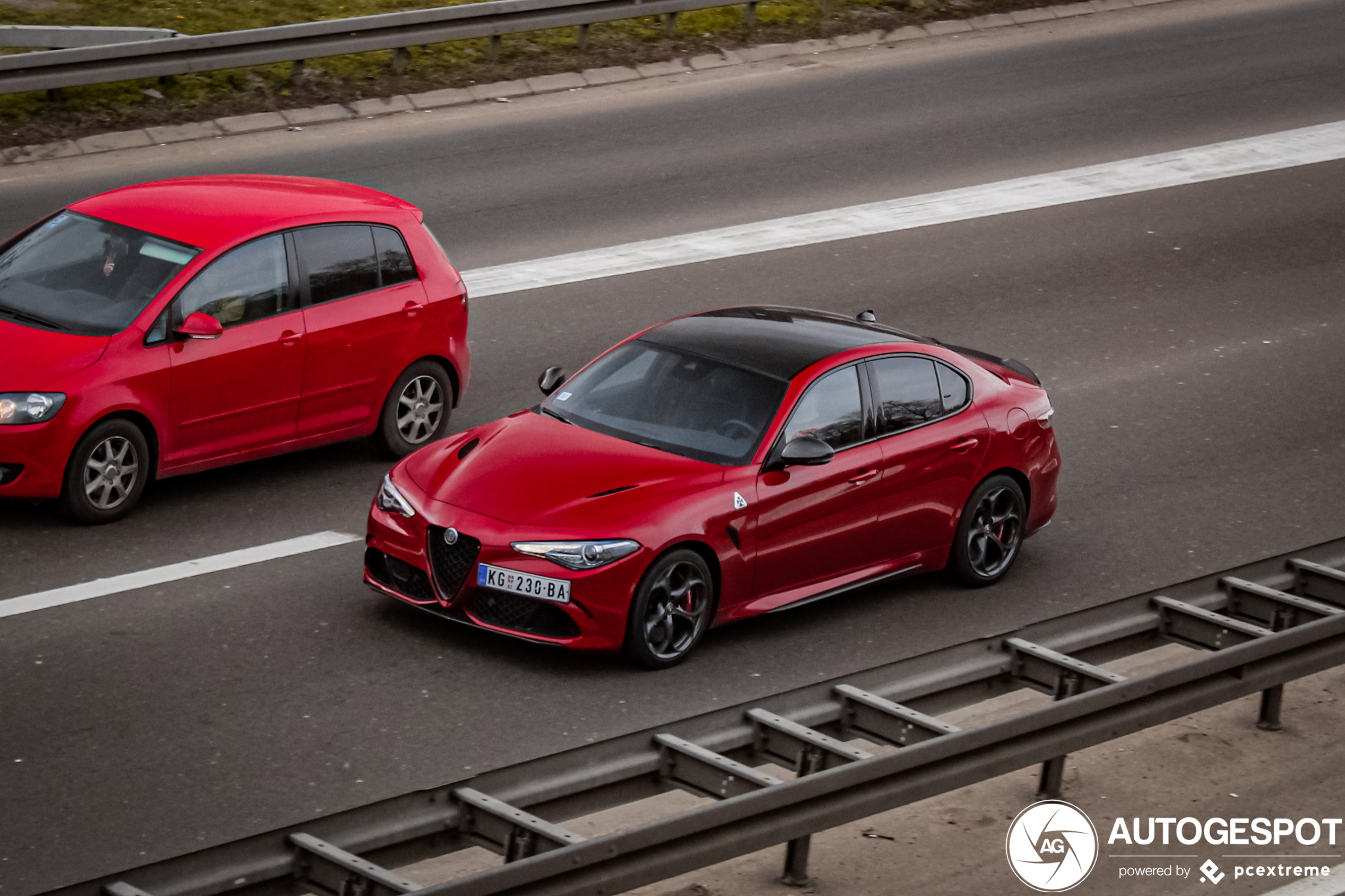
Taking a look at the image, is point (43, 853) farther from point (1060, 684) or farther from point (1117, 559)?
point (1117, 559)

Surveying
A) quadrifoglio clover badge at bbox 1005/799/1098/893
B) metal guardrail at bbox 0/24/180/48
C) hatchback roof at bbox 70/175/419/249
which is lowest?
quadrifoglio clover badge at bbox 1005/799/1098/893

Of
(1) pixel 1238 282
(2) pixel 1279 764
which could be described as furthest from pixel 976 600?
(1) pixel 1238 282

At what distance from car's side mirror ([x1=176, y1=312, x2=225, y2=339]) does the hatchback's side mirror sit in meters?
3.39

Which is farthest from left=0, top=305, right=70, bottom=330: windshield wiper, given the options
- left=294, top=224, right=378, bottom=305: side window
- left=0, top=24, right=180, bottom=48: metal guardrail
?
left=0, top=24, right=180, bottom=48: metal guardrail

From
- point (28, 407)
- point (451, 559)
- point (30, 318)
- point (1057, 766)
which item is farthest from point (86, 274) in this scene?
point (1057, 766)

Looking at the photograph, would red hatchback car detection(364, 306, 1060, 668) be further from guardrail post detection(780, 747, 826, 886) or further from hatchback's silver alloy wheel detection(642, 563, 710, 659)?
guardrail post detection(780, 747, 826, 886)

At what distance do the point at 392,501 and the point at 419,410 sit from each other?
2592mm

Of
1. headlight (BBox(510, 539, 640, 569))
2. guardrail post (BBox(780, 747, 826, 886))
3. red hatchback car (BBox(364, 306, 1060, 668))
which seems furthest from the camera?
red hatchback car (BBox(364, 306, 1060, 668))

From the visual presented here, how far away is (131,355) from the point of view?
10.3 meters

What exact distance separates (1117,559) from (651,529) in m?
3.47

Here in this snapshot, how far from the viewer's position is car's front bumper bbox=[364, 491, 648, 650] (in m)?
8.73

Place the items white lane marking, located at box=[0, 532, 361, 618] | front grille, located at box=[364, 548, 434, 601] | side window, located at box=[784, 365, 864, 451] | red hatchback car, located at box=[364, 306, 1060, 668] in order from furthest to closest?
1. side window, located at box=[784, 365, 864, 451]
2. white lane marking, located at box=[0, 532, 361, 618]
3. front grille, located at box=[364, 548, 434, 601]
4. red hatchback car, located at box=[364, 306, 1060, 668]

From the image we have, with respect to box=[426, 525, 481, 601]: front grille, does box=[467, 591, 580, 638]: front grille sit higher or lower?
lower

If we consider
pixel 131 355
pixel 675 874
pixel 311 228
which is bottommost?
pixel 675 874
